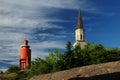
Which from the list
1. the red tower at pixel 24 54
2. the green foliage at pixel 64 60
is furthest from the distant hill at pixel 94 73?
the red tower at pixel 24 54

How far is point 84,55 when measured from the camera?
125 feet

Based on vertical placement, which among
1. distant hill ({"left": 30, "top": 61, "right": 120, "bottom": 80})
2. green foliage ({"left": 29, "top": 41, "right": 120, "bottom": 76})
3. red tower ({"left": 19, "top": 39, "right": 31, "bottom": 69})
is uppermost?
red tower ({"left": 19, "top": 39, "right": 31, "bottom": 69})

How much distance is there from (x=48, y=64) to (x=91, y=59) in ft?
17.3

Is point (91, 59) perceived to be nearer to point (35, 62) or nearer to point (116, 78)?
point (35, 62)

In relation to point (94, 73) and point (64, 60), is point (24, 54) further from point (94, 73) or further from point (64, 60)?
point (94, 73)

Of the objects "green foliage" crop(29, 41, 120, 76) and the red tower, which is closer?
"green foliage" crop(29, 41, 120, 76)

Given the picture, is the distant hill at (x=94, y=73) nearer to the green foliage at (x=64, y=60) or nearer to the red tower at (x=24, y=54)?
the green foliage at (x=64, y=60)

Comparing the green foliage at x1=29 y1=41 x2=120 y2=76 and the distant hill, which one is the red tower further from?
the distant hill

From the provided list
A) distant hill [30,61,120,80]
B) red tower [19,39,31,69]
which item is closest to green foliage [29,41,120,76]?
distant hill [30,61,120,80]

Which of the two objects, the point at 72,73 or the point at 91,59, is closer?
the point at 72,73

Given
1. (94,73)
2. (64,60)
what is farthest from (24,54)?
(94,73)

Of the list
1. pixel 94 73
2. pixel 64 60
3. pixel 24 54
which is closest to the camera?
pixel 94 73

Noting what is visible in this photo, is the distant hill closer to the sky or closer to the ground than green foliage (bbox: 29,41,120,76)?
closer to the ground

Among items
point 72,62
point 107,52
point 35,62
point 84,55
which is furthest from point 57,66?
point 107,52
